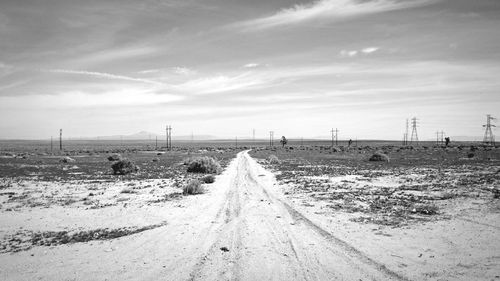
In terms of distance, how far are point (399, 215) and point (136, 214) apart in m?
12.1

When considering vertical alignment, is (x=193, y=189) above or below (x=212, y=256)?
above

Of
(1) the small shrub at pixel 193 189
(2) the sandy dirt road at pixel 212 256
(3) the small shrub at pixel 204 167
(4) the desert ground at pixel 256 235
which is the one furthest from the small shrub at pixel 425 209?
(3) the small shrub at pixel 204 167

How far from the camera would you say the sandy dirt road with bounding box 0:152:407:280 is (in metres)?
7.69

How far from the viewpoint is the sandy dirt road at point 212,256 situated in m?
7.69

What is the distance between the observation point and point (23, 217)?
14.4m

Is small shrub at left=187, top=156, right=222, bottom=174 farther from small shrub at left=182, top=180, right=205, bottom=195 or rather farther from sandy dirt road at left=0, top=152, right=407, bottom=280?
sandy dirt road at left=0, top=152, right=407, bottom=280

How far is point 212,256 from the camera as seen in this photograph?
28.9 feet

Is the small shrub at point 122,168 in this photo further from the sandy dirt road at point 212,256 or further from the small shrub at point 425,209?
the small shrub at point 425,209

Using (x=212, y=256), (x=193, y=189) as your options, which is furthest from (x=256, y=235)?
(x=193, y=189)

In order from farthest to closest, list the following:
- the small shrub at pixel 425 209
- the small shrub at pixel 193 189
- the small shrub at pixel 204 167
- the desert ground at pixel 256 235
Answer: the small shrub at pixel 204 167 → the small shrub at pixel 193 189 → the small shrub at pixel 425 209 → the desert ground at pixel 256 235

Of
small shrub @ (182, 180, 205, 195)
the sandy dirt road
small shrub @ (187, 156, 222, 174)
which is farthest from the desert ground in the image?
small shrub @ (187, 156, 222, 174)

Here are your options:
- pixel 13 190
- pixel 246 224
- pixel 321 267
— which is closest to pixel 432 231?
pixel 321 267

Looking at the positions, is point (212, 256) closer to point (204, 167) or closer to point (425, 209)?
point (425, 209)

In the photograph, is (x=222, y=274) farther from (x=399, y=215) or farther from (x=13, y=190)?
(x=13, y=190)
